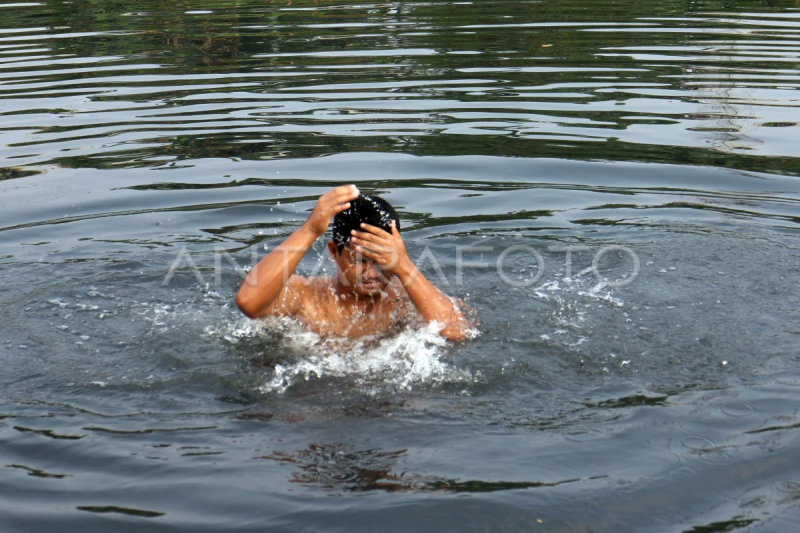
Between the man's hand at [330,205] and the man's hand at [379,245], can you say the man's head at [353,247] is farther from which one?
the man's hand at [330,205]

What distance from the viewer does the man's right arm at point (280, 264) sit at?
460cm

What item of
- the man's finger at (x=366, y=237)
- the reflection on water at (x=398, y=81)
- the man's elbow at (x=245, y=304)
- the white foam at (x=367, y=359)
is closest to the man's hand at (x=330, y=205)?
the man's finger at (x=366, y=237)

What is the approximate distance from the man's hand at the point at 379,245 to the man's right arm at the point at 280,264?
0.62ft

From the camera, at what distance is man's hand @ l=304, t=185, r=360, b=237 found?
4484 mm

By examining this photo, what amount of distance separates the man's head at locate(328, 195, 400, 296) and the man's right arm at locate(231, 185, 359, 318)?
0.19 meters

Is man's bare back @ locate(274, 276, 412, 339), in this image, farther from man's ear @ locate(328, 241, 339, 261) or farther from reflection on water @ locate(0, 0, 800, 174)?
reflection on water @ locate(0, 0, 800, 174)

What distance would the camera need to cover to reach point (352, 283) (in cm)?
523

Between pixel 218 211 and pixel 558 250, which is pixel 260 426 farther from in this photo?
pixel 218 211

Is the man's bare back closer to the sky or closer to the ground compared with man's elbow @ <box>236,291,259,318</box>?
closer to the ground

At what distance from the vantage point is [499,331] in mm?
5508

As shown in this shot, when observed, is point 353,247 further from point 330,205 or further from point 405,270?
point 330,205

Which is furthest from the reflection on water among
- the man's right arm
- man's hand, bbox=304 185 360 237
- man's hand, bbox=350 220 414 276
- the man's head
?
man's hand, bbox=304 185 360 237

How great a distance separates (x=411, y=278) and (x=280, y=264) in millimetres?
755

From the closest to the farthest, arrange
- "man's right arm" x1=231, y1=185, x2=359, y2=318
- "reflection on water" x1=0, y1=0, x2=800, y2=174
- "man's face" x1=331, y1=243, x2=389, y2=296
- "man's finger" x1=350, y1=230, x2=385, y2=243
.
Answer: "man's right arm" x1=231, y1=185, x2=359, y2=318
"man's finger" x1=350, y1=230, x2=385, y2=243
"man's face" x1=331, y1=243, x2=389, y2=296
"reflection on water" x1=0, y1=0, x2=800, y2=174
